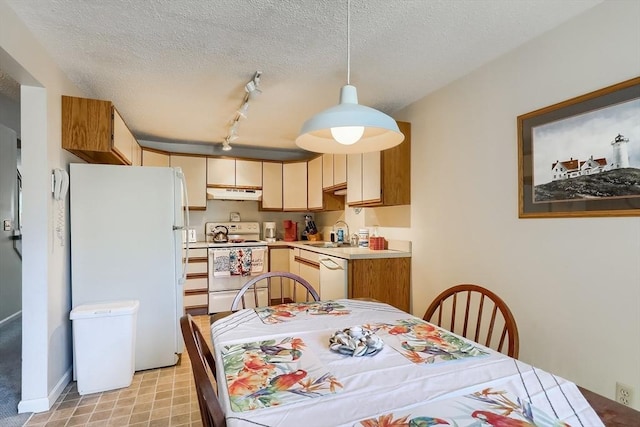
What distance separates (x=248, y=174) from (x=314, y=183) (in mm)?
948

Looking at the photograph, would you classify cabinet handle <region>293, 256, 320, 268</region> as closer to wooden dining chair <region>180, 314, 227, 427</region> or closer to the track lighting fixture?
the track lighting fixture

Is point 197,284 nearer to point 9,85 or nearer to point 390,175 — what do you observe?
point 9,85

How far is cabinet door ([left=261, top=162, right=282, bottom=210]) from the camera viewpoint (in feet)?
15.5

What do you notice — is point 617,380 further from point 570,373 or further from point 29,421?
point 29,421

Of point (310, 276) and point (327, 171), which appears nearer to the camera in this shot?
→ point (310, 276)

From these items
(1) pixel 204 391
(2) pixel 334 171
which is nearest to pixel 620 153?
(1) pixel 204 391

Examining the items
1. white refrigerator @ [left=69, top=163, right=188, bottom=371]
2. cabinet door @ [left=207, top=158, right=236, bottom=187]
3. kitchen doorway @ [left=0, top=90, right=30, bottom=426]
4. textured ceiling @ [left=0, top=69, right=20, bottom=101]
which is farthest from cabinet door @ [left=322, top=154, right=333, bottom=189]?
kitchen doorway @ [left=0, top=90, right=30, bottom=426]

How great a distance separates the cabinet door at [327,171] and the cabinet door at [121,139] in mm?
2123

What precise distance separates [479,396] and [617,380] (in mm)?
1236

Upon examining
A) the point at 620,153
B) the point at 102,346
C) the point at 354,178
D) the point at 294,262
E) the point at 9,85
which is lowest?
the point at 102,346

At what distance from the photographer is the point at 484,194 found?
2.29 metres

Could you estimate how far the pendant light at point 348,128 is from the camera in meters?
1.18

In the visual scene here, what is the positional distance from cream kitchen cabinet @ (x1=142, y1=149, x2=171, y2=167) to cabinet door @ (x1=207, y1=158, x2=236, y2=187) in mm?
509

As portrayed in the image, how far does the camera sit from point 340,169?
3.81 metres
